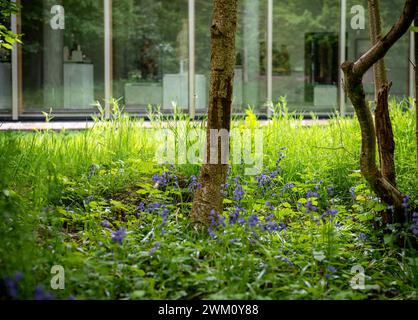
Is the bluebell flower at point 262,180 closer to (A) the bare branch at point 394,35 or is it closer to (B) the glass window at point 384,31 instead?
(A) the bare branch at point 394,35

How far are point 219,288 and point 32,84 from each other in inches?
406

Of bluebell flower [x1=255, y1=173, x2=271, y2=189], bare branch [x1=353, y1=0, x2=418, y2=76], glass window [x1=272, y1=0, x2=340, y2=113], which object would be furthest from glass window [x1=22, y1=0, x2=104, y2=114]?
bare branch [x1=353, y1=0, x2=418, y2=76]

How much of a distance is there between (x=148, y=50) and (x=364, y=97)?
955 cm

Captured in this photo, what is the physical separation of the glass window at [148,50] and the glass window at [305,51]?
205cm

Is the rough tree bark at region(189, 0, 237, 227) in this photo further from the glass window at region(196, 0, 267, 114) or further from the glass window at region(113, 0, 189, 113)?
the glass window at region(196, 0, 267, 114)

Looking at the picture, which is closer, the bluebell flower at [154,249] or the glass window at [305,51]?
the bluebell flower at [154,249]

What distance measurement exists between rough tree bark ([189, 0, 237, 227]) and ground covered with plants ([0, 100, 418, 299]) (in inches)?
6.5

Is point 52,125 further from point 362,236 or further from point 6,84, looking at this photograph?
point 362,236

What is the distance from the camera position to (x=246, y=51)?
45.0 ft

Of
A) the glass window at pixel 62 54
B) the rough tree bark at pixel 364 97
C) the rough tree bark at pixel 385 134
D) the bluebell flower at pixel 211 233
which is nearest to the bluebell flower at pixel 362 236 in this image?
the rough tree bark at pixel 364 97

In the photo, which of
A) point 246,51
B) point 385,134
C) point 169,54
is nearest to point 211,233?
point 385,134

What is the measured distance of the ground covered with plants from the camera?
3.15m

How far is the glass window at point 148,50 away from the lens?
13.0 metres

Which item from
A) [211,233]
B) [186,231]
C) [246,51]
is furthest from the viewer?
[246,51]
